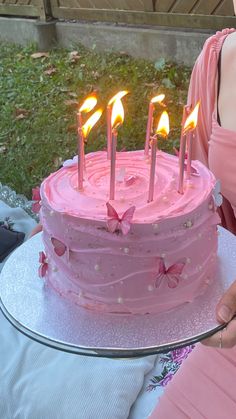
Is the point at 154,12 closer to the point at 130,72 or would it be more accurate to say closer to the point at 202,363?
the point at 130,72

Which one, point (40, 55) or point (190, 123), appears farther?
point (40, 55)

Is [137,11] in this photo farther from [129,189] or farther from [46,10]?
[129,189]

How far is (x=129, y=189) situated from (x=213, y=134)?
1.74 ft

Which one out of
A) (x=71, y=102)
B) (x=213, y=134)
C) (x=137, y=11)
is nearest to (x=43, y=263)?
(x=213, y=134)

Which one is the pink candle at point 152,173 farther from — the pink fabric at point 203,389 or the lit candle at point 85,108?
the pink fabric at point 203,389

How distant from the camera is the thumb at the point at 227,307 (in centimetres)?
112

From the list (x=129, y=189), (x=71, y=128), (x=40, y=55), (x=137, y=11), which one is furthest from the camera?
(x=40, y=55)

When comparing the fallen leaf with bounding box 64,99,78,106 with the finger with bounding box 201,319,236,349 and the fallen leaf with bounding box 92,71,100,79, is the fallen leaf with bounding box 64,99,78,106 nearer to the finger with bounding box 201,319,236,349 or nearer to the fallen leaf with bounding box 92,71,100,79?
the fallen leaf with bounding box 92,71,100,79

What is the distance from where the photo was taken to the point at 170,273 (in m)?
1.13

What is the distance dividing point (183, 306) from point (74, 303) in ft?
0.69

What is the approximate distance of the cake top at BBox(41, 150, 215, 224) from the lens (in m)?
1.10

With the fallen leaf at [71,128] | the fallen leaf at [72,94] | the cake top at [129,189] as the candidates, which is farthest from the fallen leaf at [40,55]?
the cake top at [129,189]

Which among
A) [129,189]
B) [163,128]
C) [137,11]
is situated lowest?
[137,11]

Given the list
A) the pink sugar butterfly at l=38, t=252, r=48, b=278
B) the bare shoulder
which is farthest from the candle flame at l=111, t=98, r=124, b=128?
the bare shoulder
